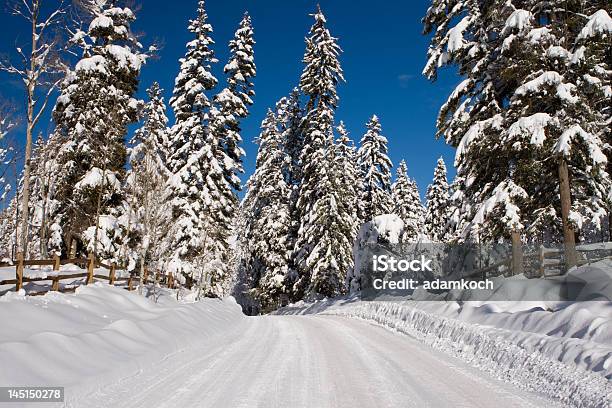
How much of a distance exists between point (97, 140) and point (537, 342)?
2079 centimetres

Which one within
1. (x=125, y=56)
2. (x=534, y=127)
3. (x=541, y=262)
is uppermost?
(x=125, y=56)

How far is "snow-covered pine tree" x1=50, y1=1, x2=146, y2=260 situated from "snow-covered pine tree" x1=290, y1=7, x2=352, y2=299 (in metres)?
11.4

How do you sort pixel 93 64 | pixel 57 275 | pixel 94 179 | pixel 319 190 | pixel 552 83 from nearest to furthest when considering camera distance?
pixel 552 83 → pixel 57 275 → pixel 94 179 → pixel 93 64 → pixel 319 190

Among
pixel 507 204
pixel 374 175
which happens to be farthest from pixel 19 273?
pixel 374 175

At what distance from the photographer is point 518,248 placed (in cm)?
1407

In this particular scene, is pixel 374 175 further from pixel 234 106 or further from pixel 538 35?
pixel 538 35

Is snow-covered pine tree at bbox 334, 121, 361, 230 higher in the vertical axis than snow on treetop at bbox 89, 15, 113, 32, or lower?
lower

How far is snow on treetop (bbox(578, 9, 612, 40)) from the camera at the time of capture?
39.1 ft

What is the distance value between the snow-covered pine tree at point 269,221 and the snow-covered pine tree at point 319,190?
4.31 ft

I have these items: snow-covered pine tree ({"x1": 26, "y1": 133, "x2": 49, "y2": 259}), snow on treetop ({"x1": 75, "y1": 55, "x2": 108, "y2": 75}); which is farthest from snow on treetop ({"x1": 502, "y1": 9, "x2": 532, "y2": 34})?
snow-covered pine tree ({"x1": 26, "y1": 133, "x2": 49, "y2": 259})

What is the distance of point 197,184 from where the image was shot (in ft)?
81.3

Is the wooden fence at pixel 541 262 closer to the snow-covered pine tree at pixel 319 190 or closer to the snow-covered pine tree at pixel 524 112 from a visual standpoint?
the snow-covered pine tree at pixel 524 112

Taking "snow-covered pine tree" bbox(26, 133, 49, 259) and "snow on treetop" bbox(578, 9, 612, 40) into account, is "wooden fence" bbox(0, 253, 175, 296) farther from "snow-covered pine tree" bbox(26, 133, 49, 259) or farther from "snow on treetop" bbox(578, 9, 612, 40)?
"snow on treetop" bbox(578, 9, 612, 40)

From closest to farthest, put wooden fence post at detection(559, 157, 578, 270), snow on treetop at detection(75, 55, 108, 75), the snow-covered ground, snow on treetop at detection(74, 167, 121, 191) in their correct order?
the snow-covered ground → wooden fence post at detection(559, 157, 578, 270) → snow on treetop at detection(74, 167, 121, 191) → snow on treetop at detection(75, 55, 108, 75)
